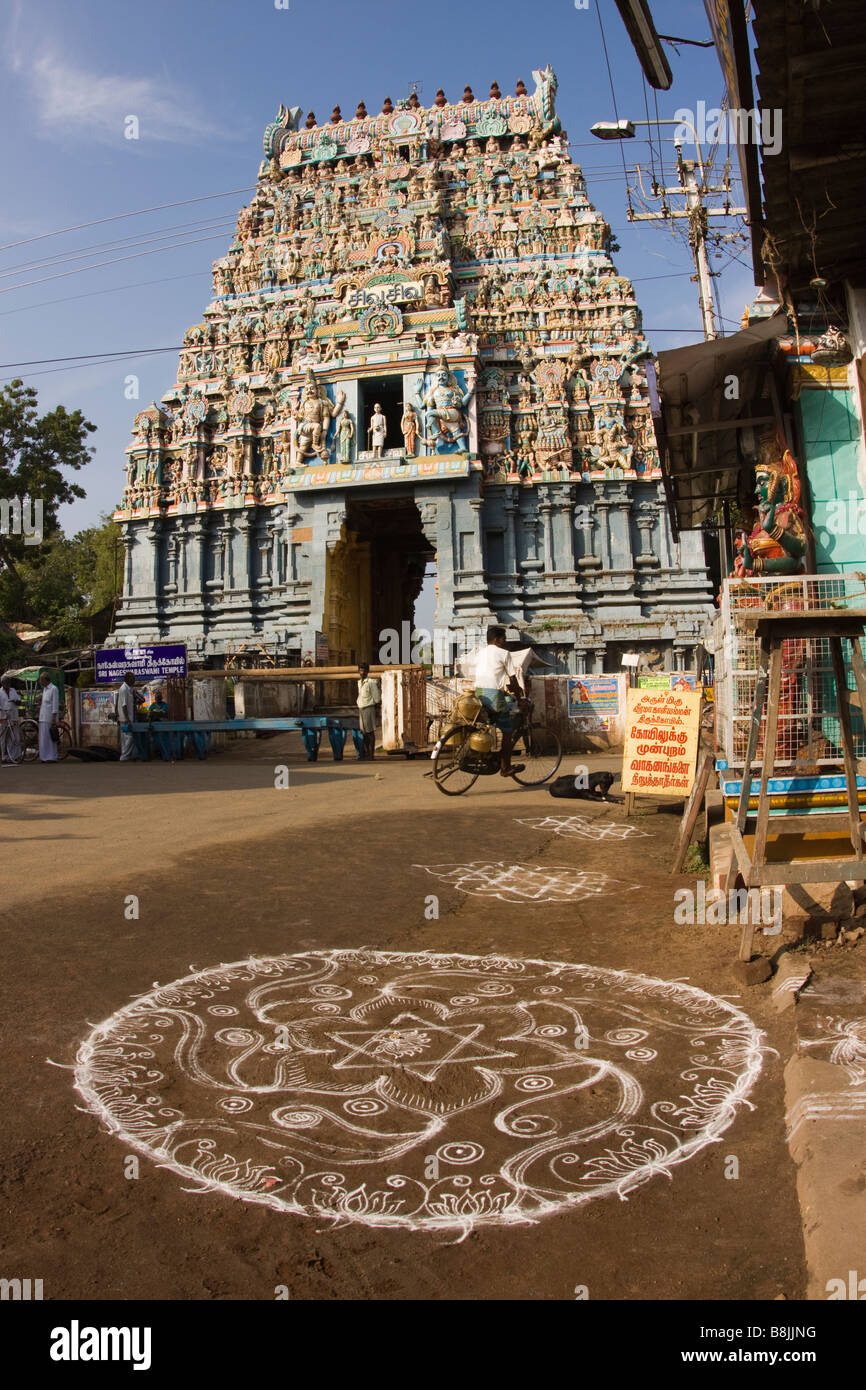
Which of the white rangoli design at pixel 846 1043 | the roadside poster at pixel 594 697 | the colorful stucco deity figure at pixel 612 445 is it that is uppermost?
the colorful stucco deity figure at pixel 612 445

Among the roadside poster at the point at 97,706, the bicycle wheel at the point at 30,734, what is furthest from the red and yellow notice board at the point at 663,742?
the bicycle wheel at the point at 30,734

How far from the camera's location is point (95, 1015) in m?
3.94

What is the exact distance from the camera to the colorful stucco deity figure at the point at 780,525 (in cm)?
738

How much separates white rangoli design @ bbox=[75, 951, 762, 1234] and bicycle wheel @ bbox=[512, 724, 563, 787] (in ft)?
23.9

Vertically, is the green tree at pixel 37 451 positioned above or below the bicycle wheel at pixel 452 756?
above

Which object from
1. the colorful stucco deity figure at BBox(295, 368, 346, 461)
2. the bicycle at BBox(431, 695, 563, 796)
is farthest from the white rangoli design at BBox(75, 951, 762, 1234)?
the colorful stucco deity figure at BBox(295, 368, 346, 461)

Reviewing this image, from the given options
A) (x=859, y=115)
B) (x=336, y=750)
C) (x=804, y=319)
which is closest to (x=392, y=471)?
(x=336, y=750)

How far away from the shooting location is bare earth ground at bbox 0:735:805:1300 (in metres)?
2.28

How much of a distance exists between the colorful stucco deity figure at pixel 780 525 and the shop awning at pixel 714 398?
71cm

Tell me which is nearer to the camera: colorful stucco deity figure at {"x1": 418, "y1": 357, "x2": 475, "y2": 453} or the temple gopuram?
colorful stucco deity figure at {"x1": 418, "y1": 357, "x2": 475, "y2": 453}

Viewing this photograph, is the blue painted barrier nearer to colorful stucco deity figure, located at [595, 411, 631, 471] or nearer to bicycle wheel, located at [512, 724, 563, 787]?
bicycle wheel, located at [512, 724, 563, 787]

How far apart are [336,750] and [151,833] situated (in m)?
8.89

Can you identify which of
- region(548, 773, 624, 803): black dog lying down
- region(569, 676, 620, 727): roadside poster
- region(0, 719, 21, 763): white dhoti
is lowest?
region(548, 773, 624, 803): black dog lying down

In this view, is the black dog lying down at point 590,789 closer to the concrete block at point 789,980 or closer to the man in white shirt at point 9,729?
the concrete block at point 789,980
